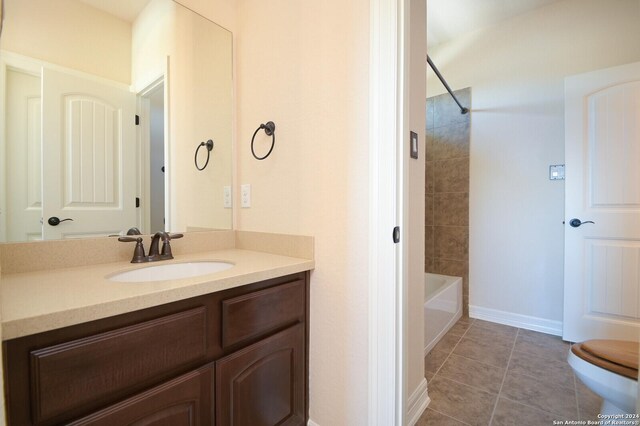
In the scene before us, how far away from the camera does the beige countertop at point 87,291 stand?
1.88 feet

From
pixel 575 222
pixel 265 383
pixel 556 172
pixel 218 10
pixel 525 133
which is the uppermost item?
pixel 218 10

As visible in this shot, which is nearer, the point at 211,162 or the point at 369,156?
the point at 369,156

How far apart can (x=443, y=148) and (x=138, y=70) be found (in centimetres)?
259

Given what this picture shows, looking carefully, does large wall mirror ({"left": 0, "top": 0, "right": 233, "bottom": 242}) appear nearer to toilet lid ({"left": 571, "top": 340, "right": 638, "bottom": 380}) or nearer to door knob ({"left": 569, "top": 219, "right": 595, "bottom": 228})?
toilet lid ({"left": 571, "top": 340, "right": 638, "bottom": 380})

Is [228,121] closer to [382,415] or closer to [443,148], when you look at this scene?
[382,415]

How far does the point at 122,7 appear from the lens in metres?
1.16

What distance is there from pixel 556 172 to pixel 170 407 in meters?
2.84

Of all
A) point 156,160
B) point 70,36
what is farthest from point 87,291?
point 70,36

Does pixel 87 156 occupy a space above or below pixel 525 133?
below

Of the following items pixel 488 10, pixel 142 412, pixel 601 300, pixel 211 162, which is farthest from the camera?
pixel 488 10

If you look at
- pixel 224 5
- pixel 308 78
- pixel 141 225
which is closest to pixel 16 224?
pixel 141 225

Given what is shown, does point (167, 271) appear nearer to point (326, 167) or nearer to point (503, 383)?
point (326, 167)

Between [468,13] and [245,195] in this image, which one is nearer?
[245,195]

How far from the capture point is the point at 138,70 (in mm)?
1203
